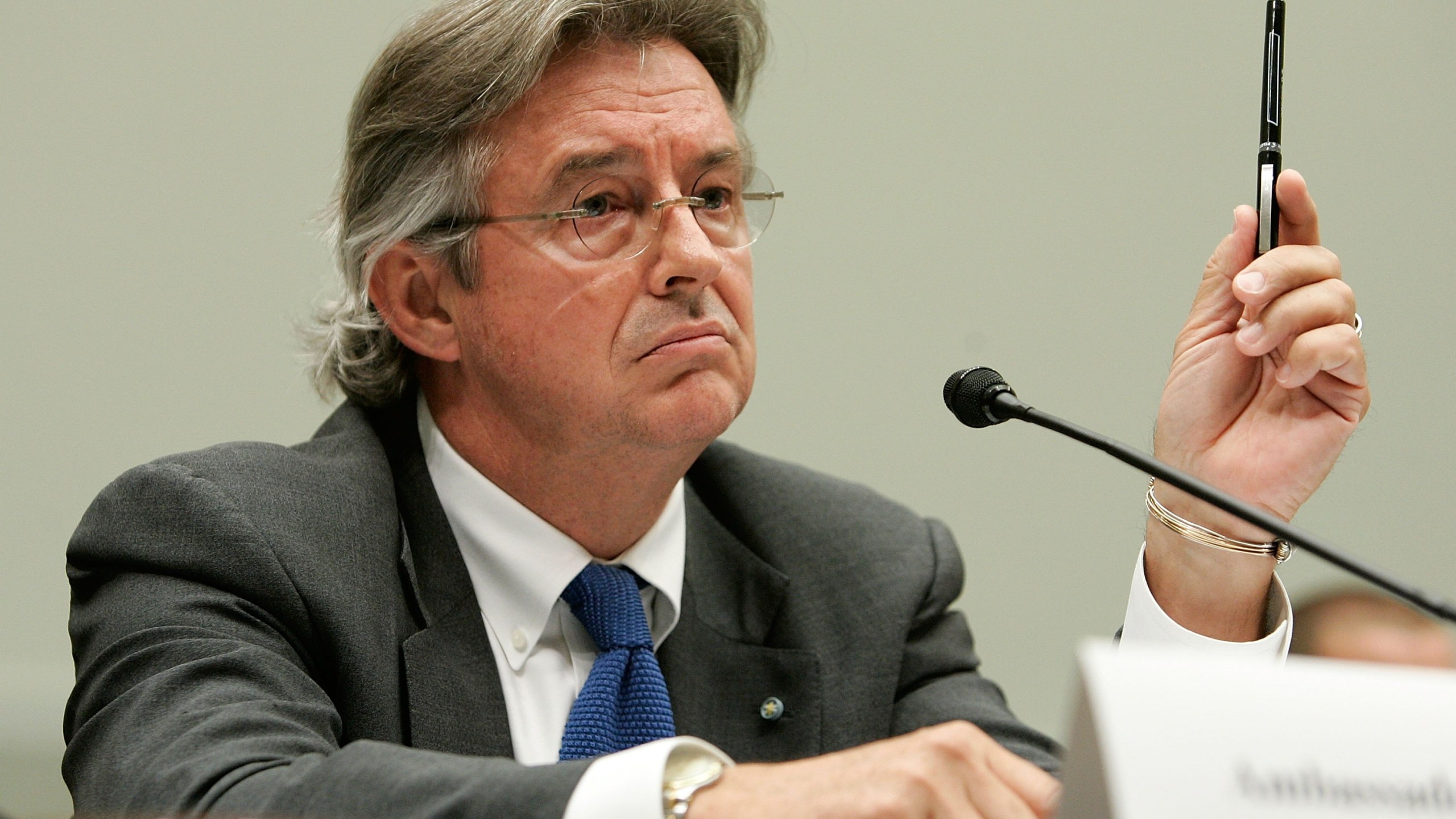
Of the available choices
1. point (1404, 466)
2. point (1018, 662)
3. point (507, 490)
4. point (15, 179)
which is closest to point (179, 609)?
point (507, 490)

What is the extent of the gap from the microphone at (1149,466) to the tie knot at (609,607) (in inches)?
21.5

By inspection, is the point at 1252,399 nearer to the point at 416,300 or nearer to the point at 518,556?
the point at 518,556

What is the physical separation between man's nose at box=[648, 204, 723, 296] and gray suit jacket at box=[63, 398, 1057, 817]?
409 millimetres

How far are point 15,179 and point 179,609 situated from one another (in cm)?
143

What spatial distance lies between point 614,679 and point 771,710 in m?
0.24

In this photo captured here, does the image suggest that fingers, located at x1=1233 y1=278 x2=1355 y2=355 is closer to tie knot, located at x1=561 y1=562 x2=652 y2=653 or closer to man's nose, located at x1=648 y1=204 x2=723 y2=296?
man's nose, located at x1=648 y1=204 x2=723 y2=296

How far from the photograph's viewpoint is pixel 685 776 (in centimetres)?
105

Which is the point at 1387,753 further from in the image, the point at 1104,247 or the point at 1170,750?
the point at 1104,247

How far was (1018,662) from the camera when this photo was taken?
2.85 m

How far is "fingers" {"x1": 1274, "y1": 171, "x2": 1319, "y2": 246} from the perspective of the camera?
1641 millimetres

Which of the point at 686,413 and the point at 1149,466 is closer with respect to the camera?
the point at 1149,466

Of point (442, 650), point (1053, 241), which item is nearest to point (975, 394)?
point (442, 650)

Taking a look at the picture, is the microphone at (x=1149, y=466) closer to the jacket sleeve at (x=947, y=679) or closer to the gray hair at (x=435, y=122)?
the jacket sleeve at (x=947, y=679)

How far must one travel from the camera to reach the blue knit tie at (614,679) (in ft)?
5.57
